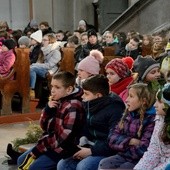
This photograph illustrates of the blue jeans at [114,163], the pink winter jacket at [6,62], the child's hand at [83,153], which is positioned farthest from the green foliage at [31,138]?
the pink winter jacket at [6,62]

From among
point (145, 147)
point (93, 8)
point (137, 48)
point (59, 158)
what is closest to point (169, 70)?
point (145, 147)

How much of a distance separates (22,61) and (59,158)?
4292 mm

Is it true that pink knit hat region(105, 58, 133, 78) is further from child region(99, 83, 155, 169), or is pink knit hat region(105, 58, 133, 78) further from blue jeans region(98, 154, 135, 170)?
blue jeans region(98, 154, 135, 170)

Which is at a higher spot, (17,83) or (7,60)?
(7,60)

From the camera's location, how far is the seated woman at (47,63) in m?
9.59

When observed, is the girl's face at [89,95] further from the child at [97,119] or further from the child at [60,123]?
the child at [60,123]

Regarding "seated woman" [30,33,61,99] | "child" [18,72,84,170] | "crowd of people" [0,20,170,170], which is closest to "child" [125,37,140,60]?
"seated woman" [30,33,61,99]

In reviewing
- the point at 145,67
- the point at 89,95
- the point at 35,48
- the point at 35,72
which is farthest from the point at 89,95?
the point at 35,48

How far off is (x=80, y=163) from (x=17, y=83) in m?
4.67

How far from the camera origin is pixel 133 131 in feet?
15.0

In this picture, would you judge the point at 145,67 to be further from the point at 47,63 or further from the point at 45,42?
the point at 45,42

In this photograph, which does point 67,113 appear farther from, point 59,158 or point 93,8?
point 93,8

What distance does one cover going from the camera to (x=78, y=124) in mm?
5027

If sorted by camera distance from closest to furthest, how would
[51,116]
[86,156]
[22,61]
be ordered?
[86,156] < [51,116] < [22,61]
